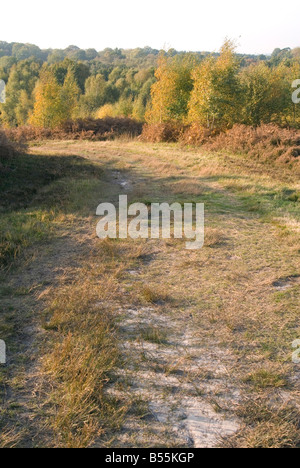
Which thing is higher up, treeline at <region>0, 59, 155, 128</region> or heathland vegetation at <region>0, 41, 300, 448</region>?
treeline at <region>0, 59, 155, 128</region>

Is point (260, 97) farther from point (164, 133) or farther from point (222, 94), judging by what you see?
point (164, 133)

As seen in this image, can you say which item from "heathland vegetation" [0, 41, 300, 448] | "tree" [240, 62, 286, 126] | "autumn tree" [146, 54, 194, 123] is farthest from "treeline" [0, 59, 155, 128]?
"heathland vegetation" [0, 41, 300, 448]

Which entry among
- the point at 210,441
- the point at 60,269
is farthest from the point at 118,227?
the point at 210,441

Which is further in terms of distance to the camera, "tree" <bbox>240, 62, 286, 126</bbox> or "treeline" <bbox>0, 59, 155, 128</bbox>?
"treeline" <bbox>0, 59, 155, 128</bbox>

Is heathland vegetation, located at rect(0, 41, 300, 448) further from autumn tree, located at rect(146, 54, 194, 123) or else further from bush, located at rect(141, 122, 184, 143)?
autumn tree, located at rect(146, 54, 194, 123)

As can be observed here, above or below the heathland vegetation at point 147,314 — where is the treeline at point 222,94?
above

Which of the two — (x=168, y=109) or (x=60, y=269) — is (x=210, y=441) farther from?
(x=168, y=109)

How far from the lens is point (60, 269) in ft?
19.0

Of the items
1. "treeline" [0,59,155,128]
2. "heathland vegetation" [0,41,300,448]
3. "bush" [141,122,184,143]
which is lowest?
"heathland vegetation" [0,41,300,448]

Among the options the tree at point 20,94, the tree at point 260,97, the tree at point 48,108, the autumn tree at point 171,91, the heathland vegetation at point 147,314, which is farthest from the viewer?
the tree at point 20,94

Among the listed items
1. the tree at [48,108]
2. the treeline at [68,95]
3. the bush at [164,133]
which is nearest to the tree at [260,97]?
the bush at [164,133]

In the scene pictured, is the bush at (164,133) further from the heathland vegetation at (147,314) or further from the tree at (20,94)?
the tree at (20,94)

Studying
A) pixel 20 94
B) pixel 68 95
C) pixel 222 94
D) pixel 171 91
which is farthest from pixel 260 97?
pixel 20 94

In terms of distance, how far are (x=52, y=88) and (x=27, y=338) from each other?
3156 centimetres
